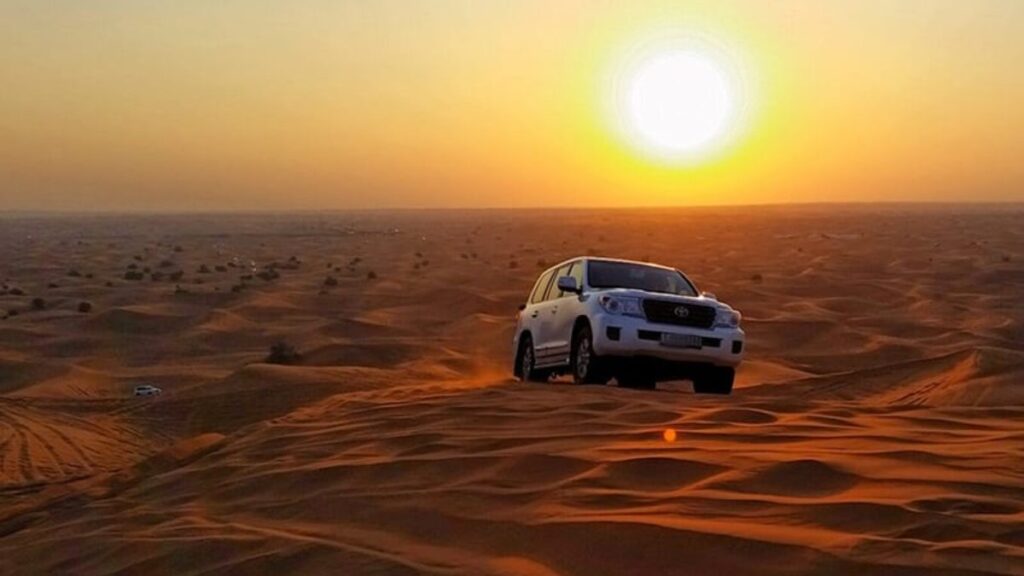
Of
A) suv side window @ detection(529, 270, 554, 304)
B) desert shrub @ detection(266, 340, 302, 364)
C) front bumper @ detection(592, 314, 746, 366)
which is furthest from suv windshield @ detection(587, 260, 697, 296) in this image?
desert shrub @ detection(266, 340, 302, 364)

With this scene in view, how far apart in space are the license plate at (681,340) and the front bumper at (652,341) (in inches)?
1.3

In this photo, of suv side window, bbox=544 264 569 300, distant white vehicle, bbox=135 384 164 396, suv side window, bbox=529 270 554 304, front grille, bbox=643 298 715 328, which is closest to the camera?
front grille, bbox=643 298 715 328

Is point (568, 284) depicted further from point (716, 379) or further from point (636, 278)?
point (716, 379)

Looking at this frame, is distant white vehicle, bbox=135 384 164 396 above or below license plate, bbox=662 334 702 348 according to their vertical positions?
below

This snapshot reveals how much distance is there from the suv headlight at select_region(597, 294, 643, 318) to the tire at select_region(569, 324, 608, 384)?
1.18 feet

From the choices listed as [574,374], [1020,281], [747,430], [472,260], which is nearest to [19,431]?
[574,374]

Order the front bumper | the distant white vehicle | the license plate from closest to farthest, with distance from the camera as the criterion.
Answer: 1. the front bumper
2. the license plate
3. the distant white vehicle

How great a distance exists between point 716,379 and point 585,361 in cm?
147

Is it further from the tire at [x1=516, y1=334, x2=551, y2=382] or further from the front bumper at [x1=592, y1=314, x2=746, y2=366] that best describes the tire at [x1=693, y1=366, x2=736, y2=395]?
the tire at [x1=516, y1=334, x2=551, y2=382]

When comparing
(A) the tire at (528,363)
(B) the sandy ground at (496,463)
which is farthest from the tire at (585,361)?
(A) the tire at (528,363)

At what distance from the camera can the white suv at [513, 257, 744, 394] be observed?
494 inches

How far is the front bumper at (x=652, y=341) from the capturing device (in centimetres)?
1248

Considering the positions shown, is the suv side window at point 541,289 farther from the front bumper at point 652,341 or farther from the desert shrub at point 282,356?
the desert shrub at point 282,356

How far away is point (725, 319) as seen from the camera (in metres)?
13.0
